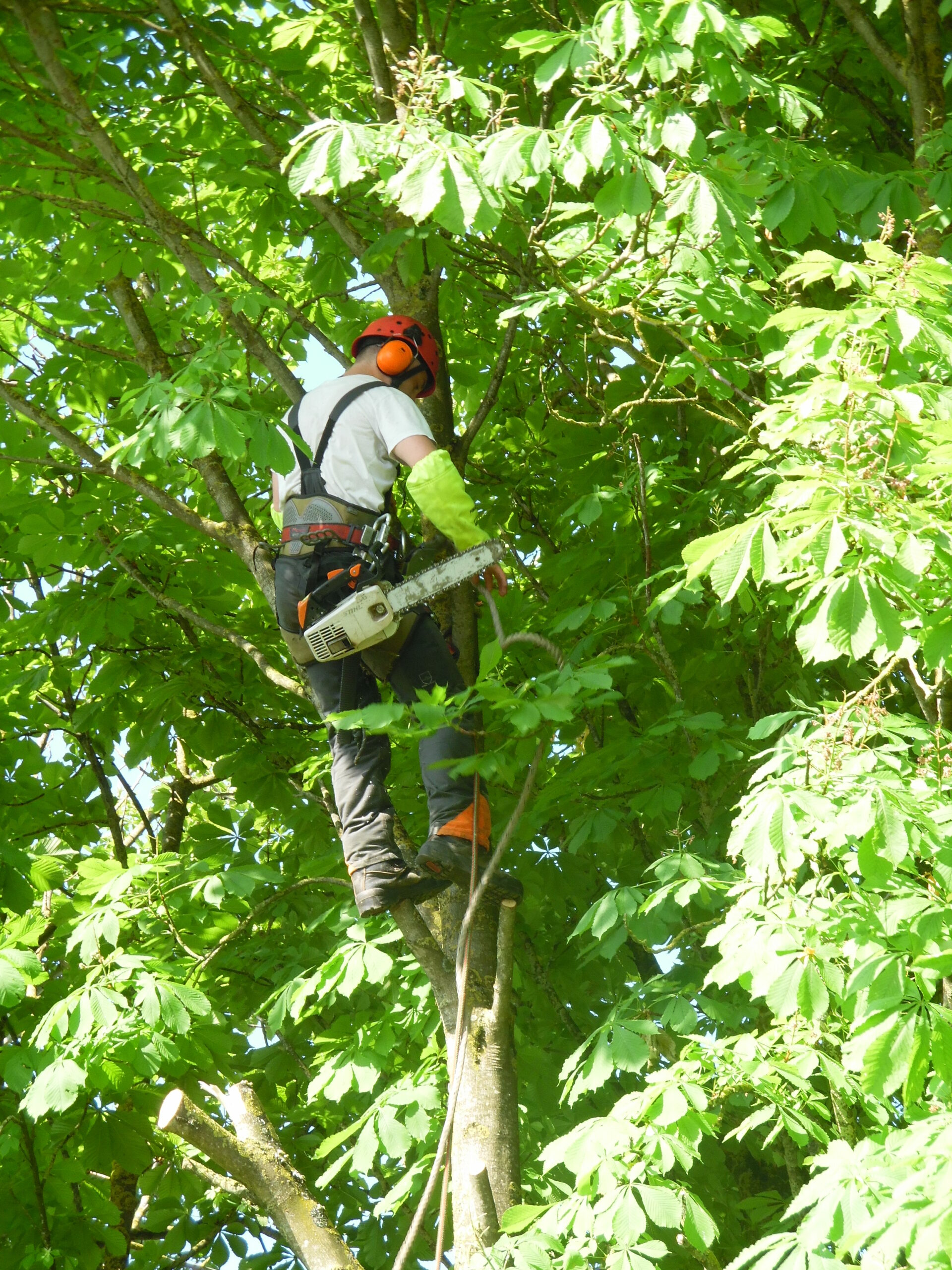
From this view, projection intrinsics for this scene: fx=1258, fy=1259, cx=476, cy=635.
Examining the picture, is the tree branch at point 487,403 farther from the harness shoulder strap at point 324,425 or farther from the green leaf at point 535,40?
the green leaf at point 535,40

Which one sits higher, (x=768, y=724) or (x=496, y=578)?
(x=496, y=578)

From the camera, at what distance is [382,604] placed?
359cm

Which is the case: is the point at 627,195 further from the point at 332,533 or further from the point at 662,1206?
the point at 662,1206

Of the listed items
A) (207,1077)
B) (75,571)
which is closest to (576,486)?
(75,571)

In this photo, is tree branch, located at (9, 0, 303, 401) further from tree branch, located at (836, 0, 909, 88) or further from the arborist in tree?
tree branch, located at (836, 0, 909, 88)

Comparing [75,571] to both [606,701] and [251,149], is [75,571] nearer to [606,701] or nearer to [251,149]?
[251,149]

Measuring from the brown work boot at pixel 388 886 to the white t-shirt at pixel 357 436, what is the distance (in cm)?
108

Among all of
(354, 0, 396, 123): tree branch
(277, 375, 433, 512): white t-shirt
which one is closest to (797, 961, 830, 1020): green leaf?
(277, 375, 433, 512): white t-shirt

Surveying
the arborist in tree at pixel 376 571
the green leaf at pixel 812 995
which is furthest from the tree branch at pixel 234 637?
the green leaf at pixel 812 995

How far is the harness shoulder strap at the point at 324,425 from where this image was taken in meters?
3.75

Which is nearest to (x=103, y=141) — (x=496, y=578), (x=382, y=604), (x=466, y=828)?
(x=382, y=604)

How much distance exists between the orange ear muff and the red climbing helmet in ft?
0.16

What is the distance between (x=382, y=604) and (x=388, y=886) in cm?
79

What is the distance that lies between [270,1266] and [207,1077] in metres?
1.58
